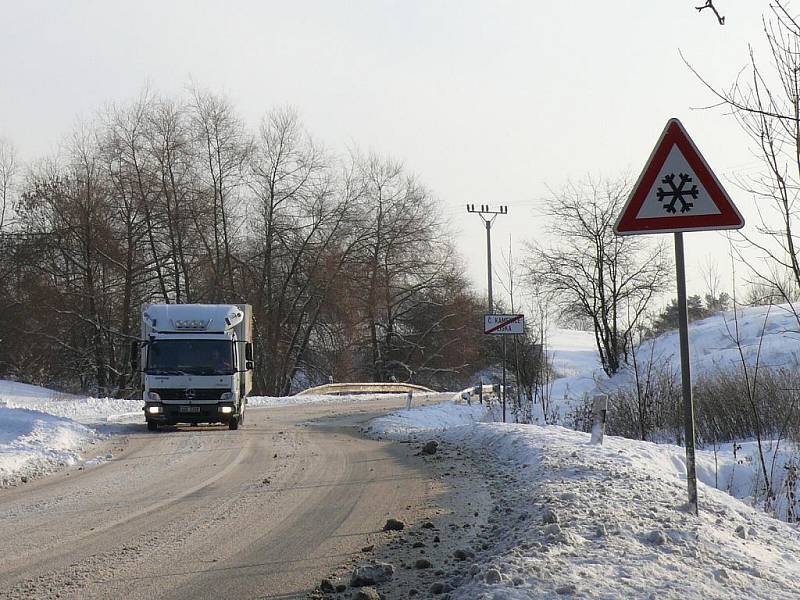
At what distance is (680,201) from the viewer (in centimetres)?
686

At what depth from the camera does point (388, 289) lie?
182 feet

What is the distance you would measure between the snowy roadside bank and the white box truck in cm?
1148

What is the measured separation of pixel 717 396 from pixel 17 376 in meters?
36.5

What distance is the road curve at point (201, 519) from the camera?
6266 mm

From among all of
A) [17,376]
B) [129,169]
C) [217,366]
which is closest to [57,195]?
[129,169]

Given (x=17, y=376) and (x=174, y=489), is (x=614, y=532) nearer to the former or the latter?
(x=174, y=489)

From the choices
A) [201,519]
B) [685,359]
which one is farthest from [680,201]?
[201,519]

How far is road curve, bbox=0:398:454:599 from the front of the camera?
20.6 ft

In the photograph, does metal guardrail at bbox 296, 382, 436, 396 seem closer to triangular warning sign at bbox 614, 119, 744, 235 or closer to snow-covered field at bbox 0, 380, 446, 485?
snow-covered field at bbox 0, 380, 446, 485

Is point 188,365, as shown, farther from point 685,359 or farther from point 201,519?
point 685,359

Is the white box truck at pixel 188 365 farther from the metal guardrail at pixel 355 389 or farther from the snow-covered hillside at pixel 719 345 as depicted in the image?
the metal guardrail at pixel 355 389

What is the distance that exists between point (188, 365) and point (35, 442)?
5.39 m

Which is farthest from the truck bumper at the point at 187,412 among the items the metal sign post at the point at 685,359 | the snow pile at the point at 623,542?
the metal sign post at the point at 685,359

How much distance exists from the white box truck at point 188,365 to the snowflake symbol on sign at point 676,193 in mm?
15474
